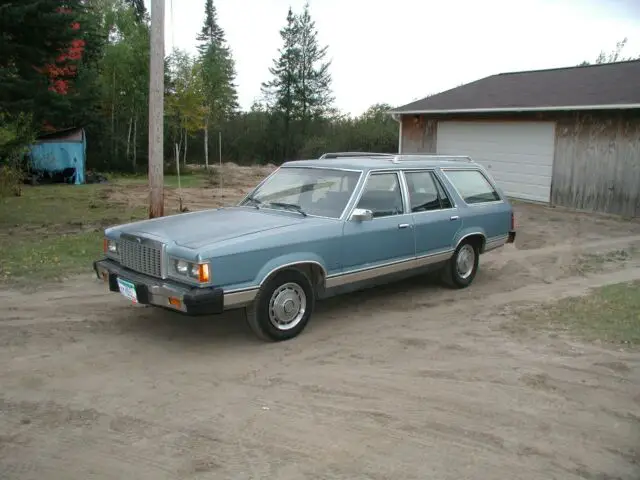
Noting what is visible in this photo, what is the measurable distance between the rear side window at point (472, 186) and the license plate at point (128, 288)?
401 cm

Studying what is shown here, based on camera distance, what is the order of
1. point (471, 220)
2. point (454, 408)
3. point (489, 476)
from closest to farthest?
point (489, 476), point (454, 408), point (471, 220)

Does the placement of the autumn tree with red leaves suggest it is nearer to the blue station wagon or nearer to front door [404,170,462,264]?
the blue station wagon

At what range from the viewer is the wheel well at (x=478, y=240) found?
7.68m

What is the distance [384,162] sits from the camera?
22.8 feet

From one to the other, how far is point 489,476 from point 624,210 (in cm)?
1334

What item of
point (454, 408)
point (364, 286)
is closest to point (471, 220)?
point (364, 286)

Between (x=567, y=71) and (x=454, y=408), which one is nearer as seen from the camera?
(x=454, y=408)

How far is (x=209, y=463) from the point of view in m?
3.49

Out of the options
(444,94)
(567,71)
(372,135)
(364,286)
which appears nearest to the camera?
(364,286)

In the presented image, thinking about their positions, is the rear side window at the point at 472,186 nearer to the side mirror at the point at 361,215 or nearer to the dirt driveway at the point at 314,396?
the dirt driveway at the point at 314,396

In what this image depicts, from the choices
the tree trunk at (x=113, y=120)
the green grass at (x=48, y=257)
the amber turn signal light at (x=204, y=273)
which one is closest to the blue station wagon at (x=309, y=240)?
the amber turn signal light at (x=204, y=273)

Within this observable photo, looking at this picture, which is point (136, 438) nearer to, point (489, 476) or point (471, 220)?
point (489, 476)

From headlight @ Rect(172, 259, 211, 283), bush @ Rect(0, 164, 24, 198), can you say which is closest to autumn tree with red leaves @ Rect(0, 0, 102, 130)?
bush @ Rect(0, 164, 24, 198)

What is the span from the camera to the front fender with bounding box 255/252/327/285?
17.3 ft
